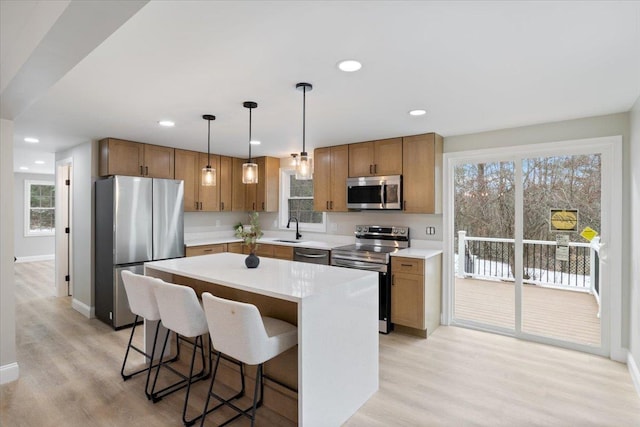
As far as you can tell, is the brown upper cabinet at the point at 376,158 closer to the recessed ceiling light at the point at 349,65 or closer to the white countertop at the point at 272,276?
the white countertop at the point at 272,276

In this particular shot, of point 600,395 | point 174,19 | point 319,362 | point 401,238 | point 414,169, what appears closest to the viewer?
point 174,19

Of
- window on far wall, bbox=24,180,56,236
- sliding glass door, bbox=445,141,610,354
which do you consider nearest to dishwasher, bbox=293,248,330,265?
sliding glass door, bbox=445,141,610,354

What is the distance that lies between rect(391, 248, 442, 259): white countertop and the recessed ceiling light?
2.25 m

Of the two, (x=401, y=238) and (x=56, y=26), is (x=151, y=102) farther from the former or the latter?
(x=401, y=238)

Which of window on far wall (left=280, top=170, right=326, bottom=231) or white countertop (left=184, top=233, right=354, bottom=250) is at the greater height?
window on far wall (left=280, top=170, right=326, bottom=231)

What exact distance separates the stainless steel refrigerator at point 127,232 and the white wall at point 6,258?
1.19 metres

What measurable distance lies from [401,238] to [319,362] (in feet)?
8.97

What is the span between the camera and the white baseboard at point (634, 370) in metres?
2.69

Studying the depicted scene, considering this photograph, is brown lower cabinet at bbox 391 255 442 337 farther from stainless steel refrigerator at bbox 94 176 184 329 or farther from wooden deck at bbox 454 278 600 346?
stainless steel refrigerator at bbox 94 176 184 329

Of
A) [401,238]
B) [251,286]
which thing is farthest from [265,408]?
[401,238]

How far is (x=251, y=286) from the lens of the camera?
6.96 feet

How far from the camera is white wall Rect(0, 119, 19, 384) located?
2.79m

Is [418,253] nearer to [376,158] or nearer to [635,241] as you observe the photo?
[376,158]

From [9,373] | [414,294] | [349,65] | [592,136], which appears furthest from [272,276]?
[592,136]
